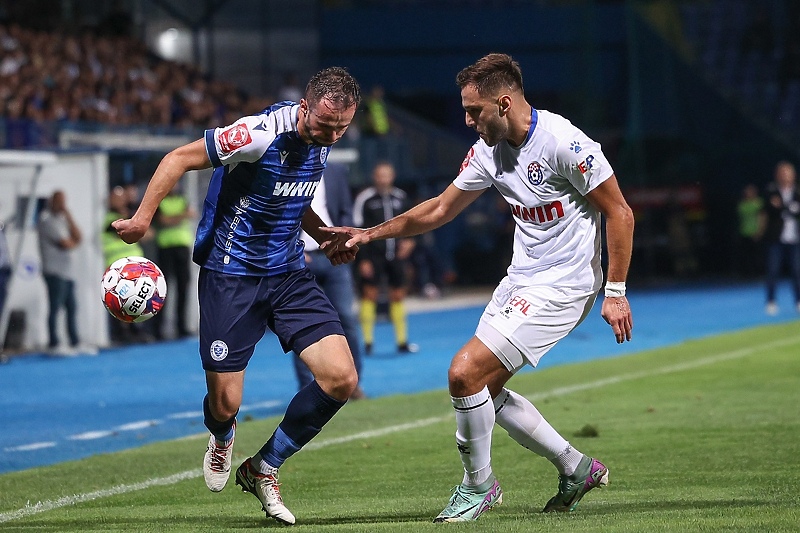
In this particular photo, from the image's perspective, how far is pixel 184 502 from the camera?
7.18 m

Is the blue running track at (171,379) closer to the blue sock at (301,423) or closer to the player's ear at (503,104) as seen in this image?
the blue sock at (301,423)

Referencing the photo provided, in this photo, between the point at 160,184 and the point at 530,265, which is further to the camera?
the point at 530,265

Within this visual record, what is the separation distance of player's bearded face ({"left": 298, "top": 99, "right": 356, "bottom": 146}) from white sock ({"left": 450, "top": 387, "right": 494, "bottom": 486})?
4.60ft

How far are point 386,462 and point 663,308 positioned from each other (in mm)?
16450

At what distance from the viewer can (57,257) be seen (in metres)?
17.3

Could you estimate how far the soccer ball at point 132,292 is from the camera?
6633mm

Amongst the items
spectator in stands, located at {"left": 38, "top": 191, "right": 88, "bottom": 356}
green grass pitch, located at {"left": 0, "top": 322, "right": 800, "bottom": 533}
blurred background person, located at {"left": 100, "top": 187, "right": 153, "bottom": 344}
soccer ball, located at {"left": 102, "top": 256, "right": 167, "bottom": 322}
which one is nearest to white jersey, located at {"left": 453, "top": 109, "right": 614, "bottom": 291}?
green grass pitch, located at {"left": 0, "top": 322, "right": 800, "bottom": 533}

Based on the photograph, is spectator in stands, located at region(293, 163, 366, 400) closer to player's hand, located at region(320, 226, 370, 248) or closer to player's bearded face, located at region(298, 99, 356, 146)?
player's hand, located at region(320, 226, 370, 248)

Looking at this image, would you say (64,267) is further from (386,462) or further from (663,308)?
(663,308)

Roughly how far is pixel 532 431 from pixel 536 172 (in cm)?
127

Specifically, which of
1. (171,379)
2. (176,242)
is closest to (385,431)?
(171,379)

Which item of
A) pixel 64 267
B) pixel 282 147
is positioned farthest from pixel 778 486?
pixel 64 267

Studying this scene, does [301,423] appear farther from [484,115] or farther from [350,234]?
[484,115]

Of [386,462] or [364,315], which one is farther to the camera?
[364,315]
